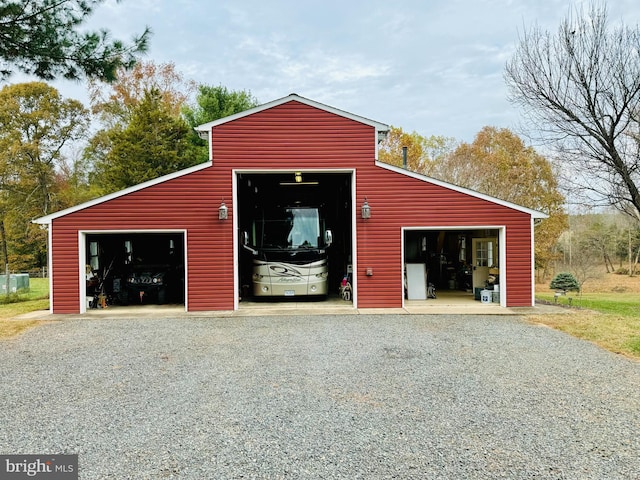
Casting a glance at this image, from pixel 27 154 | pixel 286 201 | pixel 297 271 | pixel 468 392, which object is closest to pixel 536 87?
pixel 286 201

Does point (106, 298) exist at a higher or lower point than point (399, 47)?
lower

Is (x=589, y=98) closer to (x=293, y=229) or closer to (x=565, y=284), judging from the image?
(x=565, y=284)

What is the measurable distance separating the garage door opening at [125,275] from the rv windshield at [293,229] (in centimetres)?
221

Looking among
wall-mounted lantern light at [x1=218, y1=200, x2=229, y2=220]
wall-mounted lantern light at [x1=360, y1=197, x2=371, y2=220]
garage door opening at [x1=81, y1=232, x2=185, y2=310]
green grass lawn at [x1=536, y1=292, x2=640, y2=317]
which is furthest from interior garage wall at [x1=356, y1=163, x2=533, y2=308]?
garage door opening at [x1=81, y1=232, x2=185, y2=310]

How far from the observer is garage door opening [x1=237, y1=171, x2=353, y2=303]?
428 inches

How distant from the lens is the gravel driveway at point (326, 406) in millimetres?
3076

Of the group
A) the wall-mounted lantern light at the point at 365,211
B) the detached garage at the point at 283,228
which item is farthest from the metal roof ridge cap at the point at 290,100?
the wall-mounted lantern light at the point at 365,211

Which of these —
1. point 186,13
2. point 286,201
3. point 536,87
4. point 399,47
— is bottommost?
point 286,201

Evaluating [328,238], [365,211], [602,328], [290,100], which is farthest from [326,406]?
[290,100]

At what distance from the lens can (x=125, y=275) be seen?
11453mm

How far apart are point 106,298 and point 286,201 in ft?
16.6

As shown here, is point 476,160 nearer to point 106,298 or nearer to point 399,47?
point 399,47

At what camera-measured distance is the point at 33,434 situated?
3561mm

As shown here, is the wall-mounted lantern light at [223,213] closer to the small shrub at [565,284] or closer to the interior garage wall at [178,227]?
the interior garage wall at [178,227]
